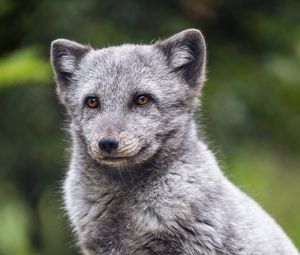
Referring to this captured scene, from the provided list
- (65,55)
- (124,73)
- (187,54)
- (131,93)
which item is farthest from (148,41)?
(131,93)

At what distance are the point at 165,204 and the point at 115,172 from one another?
1.84 feet

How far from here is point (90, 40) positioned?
16.0 metres

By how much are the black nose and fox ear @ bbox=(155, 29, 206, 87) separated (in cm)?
106

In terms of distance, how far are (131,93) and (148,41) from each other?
5.66 meters

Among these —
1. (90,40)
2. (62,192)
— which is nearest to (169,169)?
(62,192)

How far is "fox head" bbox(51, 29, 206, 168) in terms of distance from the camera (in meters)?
10.3

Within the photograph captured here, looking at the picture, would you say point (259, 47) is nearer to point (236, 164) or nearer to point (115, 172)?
point (236, 164)

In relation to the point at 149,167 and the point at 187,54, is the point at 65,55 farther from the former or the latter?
the point at 149,167

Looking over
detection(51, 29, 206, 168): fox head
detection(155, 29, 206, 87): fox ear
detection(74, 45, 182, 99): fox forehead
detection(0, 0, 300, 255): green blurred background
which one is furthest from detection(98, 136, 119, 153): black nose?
detection(0, 0, 300, 255): green blurred background

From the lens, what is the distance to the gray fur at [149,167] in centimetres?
1027

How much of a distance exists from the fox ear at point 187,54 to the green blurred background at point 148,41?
5218mm

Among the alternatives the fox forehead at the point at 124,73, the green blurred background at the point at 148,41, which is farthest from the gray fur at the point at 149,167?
the green blurred background at the point at 148,41

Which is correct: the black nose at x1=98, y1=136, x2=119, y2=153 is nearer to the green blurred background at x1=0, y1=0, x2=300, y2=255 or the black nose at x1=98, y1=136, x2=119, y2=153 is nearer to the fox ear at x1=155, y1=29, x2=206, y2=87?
the fox ear at x1=155, y1=29, x2=206, y2=87

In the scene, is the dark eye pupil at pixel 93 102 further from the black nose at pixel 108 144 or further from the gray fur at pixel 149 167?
the black nose at pixel 108 144
